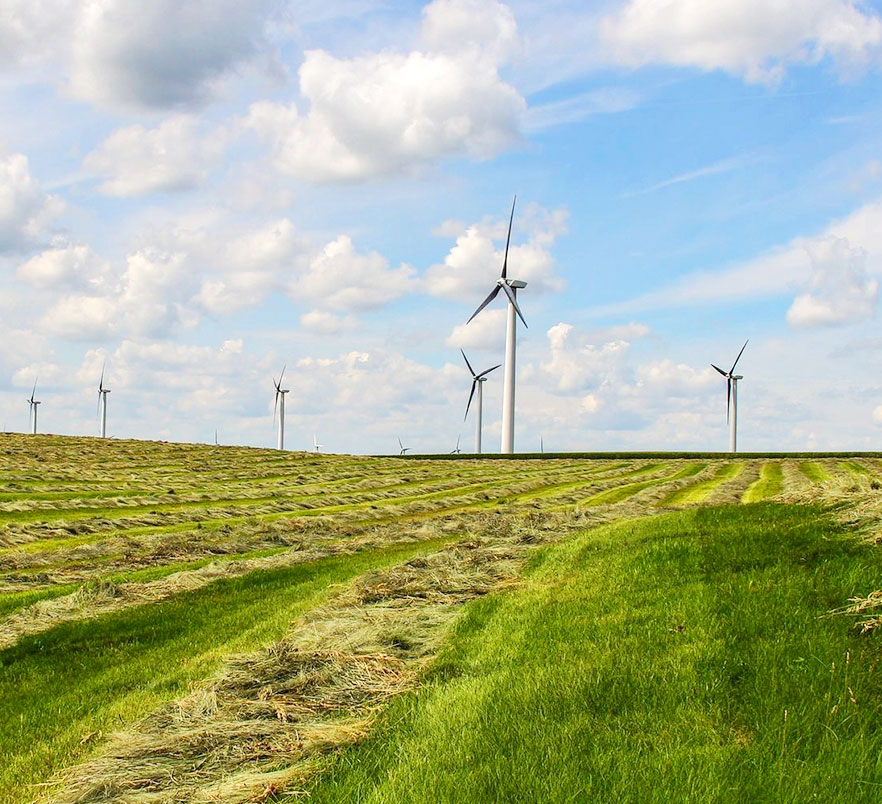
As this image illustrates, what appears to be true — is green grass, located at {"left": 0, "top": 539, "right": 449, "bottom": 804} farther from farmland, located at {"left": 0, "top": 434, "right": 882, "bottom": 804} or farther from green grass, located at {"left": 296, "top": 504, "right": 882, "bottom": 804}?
green grass, located at {"left": 296, "top": 504, "right": 882, "bottom": 804}

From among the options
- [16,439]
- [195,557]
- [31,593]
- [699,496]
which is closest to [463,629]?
[31,593]

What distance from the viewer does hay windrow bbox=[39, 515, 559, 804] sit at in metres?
6.78

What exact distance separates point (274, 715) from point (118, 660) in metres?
4.93

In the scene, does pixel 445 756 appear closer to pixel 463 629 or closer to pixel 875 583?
pixel 463 629

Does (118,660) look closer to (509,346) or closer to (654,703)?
Answer: (654,703)

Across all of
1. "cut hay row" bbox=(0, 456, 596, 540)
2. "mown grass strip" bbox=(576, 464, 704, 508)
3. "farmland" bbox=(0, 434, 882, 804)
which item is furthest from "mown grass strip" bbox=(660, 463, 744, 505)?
"farmland" bbox=(0, 434, 882, 804)

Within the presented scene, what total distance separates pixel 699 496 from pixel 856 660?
32156 mm

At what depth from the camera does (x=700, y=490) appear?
1674 inches

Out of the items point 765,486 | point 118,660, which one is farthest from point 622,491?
point 118,660

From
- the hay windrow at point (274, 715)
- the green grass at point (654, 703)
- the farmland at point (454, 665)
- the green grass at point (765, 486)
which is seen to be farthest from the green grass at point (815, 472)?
the hay windrow at point (274, 715)

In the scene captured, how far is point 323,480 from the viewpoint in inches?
2028

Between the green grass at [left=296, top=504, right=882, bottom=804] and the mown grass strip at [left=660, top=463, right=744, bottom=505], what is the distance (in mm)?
25286

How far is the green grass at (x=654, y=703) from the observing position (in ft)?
19.4

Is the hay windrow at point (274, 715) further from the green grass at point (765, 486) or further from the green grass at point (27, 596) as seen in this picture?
the green grass at point (765, 486)
